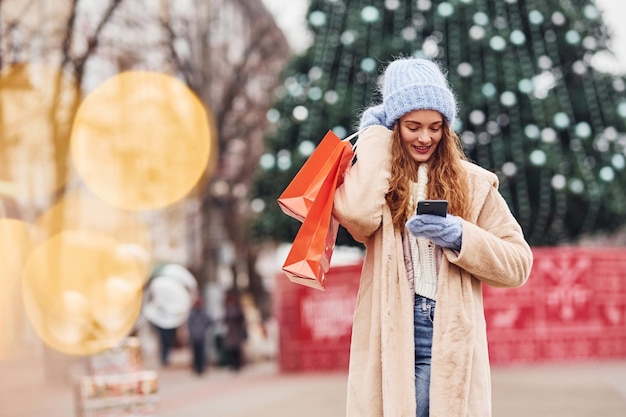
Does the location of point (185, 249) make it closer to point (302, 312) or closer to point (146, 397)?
point (302, 312)

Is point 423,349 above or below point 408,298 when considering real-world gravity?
below

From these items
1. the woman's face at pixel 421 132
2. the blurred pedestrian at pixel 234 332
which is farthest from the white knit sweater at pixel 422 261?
the blurred pedestrian at pixel 234 332

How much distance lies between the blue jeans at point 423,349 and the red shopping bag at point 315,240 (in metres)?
0.37

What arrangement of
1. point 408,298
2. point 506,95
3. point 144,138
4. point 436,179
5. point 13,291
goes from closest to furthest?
point 408,298 → point 436,179 → point 506,95 → point 144,138 → point 13,291

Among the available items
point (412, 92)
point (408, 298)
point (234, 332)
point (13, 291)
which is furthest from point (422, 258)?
point (13, 291)

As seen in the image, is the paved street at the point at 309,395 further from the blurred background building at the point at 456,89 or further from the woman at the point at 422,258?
the woman at the point at 422,258

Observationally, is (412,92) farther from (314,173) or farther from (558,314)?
(558,314)

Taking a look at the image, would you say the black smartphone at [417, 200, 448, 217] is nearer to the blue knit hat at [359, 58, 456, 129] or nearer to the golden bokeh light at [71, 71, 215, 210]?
the blue knit hat at [359, 58, 456, 129]

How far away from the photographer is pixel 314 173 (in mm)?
3326

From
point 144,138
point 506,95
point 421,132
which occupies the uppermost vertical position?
point 144,138

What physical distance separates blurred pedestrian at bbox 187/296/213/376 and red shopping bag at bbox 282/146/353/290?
51.4ft

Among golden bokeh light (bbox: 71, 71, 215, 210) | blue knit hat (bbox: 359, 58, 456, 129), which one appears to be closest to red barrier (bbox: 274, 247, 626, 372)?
golden bokeh light (bbox: 71, 71, 215, 210)

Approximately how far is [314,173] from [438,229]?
0.56 metres

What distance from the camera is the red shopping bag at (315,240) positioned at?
10.5 feet
